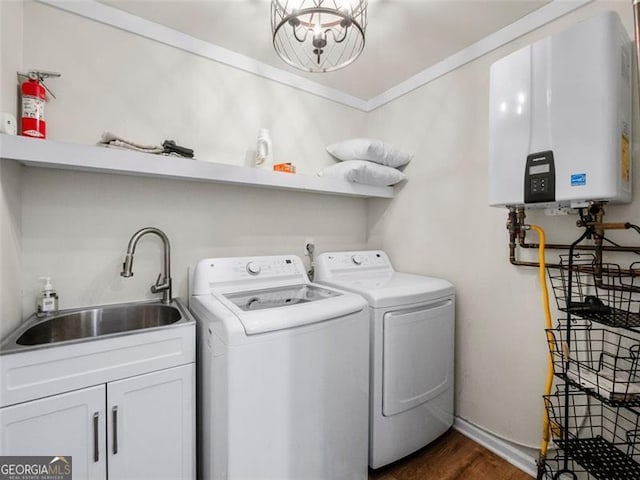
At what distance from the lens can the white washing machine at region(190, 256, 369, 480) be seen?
3.66 feet

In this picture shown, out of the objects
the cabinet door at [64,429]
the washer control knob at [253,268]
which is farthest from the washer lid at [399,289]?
the cabinet door at [64,429]

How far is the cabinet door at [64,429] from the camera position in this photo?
1.00m

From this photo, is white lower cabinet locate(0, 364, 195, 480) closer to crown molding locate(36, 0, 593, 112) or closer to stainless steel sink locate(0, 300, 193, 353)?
stainless steel sink locate(0, 300, 193, 353)

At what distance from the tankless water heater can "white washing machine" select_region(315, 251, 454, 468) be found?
675 mm

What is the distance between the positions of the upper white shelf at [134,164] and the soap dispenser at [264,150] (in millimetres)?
151

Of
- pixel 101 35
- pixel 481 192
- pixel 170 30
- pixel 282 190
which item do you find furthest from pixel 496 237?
pixel 101 35

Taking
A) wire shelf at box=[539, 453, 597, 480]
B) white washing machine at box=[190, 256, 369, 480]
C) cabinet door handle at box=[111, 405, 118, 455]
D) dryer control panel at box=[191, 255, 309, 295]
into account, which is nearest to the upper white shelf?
dryer control panel at box=[191, 255, 309, 295]

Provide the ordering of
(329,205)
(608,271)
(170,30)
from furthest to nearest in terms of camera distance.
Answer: (329,205)
(170,30)
(608,271)

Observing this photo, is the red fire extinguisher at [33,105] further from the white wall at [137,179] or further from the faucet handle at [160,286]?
the faucet handle at [160,286]

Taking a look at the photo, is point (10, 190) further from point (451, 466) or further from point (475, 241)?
point (451, 466)

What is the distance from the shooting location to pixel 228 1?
1504 mm

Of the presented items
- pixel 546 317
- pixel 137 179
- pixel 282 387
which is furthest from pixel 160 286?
pixel 546 317

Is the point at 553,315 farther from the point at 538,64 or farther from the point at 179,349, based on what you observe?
the point at 179,349

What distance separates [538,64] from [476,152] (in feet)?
1.94
